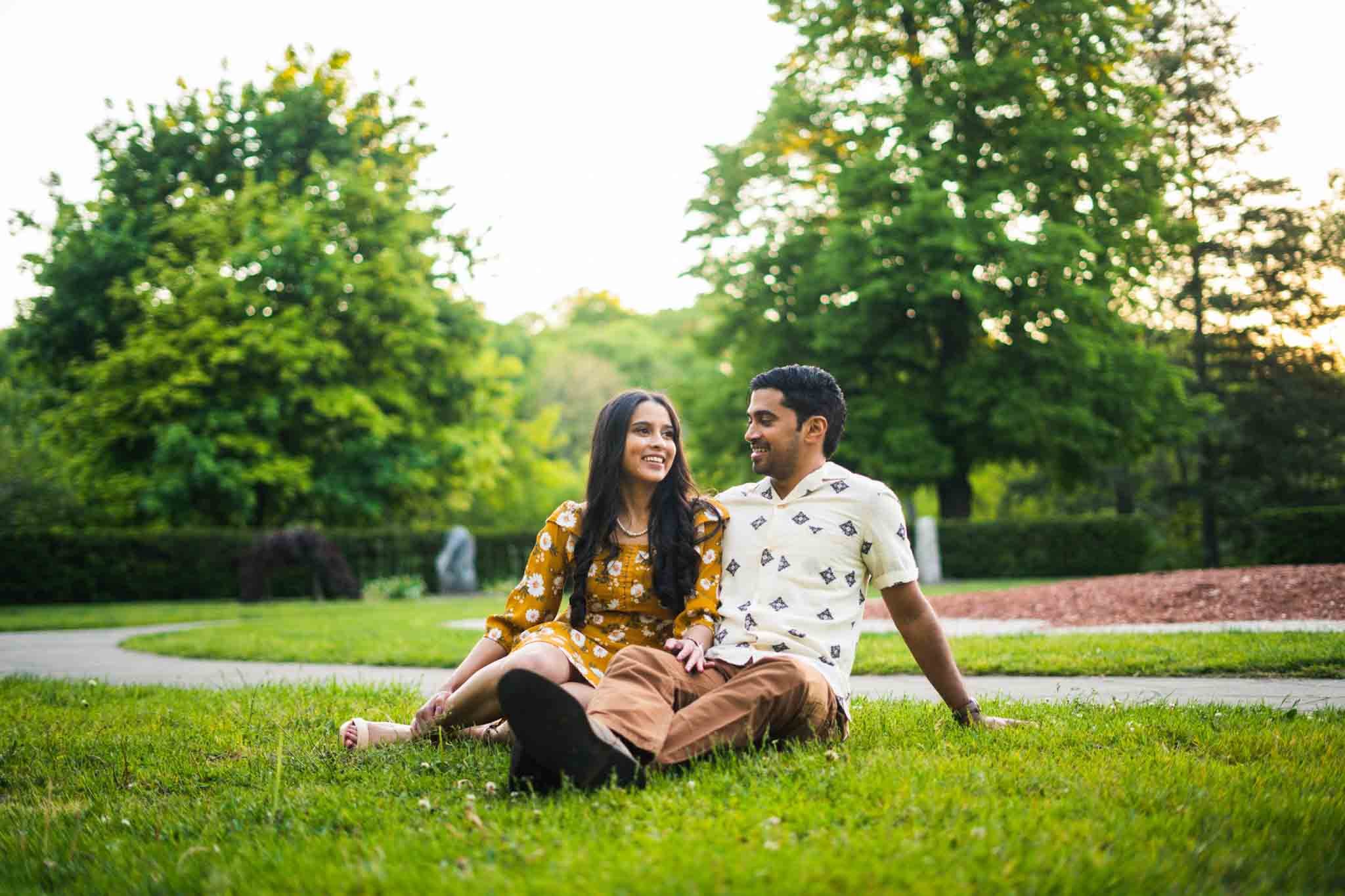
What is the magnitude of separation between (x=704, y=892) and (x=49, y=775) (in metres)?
3.05

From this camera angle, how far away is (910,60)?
22.4 m

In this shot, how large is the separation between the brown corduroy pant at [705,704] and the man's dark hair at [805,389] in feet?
3.21

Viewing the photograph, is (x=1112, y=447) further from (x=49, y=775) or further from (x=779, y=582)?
(x=49, y=775)

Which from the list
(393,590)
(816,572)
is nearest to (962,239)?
(393,590)

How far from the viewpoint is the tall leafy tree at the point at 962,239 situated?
20.1 meters

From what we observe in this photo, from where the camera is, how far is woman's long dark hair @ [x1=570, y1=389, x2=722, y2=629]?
13.8 ft

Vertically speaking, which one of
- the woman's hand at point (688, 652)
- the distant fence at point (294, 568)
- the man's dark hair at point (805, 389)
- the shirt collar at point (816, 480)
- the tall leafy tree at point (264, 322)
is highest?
the tall leafy tree at point (264, 322)

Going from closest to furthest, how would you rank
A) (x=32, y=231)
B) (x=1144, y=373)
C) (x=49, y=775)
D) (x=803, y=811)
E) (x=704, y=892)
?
Result: (x=704, y=892) < (x=803, y=811) < (x=49, y=775) < (x=1144, y=373) < (x=32, y=231)

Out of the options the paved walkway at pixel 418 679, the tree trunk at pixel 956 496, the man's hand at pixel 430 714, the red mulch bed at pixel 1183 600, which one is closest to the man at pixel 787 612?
the man's hand at pixel 430 714

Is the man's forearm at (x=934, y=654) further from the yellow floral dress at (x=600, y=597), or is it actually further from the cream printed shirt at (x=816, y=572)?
the yellow floral dress at (x=600, y=597)

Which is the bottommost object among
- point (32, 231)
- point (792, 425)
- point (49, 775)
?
point (49, 775)

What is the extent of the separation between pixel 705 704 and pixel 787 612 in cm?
60

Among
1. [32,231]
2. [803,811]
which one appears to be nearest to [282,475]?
[32,231]

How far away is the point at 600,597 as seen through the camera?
4305 millimetres
